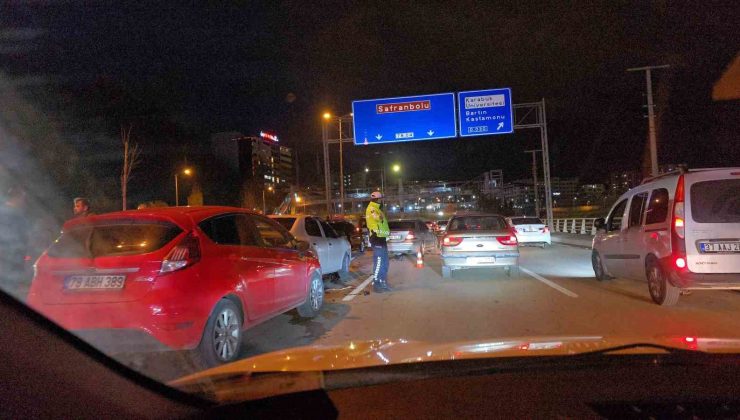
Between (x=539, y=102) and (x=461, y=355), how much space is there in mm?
26274

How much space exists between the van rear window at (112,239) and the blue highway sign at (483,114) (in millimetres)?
22379

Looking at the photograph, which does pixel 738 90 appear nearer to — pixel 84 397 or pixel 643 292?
pixel 643 292

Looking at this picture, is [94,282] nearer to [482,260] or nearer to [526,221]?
[482,260]

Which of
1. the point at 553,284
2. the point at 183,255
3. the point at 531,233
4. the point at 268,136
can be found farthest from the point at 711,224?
the point at 268,136

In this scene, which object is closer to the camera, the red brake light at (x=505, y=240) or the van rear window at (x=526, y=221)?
the red brake light at (x=505, y=240)

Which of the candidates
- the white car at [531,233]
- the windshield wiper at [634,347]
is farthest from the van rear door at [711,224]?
the white car at [531,233]

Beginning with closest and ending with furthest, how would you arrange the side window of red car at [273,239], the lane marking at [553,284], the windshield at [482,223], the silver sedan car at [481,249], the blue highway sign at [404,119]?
the side window of red car at [273,239] < the lane marking at [553,284] < the silver sedan car at [481,249] < the windshield at [482,223] < the blue highway sign at [404,119]

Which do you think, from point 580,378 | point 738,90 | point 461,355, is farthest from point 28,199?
point 738,90

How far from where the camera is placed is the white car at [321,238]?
35.7 feet

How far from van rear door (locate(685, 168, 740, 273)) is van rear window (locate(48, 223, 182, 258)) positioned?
6716mm

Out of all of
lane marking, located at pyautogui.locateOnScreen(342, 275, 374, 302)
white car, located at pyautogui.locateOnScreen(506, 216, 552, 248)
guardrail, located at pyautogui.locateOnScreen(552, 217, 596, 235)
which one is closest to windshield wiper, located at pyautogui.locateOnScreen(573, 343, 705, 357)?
lane marking, located at pyautogui.locateOnScreen(342, 275, 374, 302)

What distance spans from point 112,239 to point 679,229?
23.7 ft

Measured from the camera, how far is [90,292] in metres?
4.81

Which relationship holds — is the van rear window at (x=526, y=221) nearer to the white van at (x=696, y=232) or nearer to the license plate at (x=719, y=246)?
the white van at (x=696, y=232)
